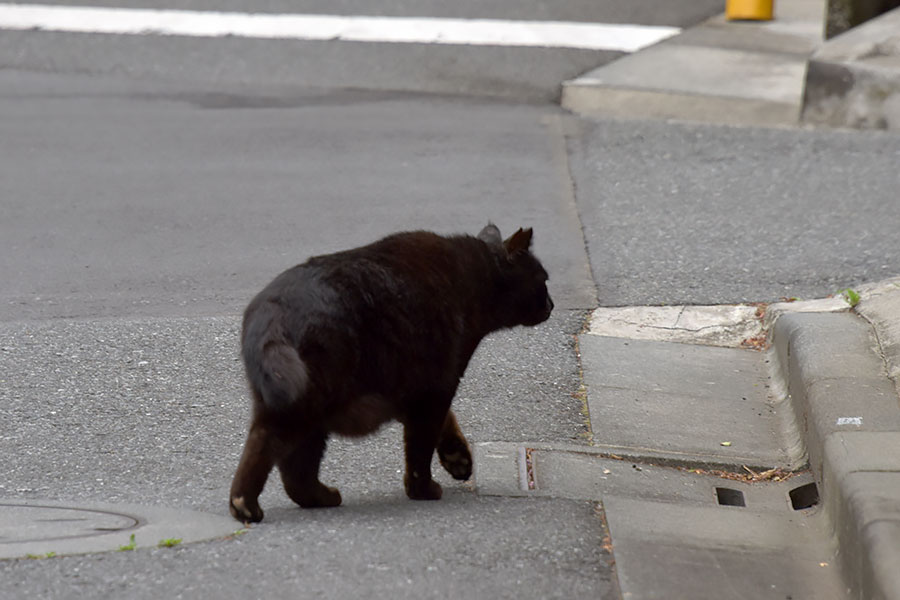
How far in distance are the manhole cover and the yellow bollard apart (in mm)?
11419

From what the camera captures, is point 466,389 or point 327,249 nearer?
point 466,389

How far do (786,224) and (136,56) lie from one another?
7.36 metres

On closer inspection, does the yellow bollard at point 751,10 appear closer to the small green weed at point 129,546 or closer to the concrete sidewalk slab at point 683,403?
the concrete sidewalk slab at point 683,403

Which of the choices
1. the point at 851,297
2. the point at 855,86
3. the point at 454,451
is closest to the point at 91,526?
the point at 454,451

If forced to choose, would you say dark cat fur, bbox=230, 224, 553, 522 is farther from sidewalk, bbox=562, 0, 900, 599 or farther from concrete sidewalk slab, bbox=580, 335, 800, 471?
concrete sidewalk slab, bbox=580, 335, 800, 471

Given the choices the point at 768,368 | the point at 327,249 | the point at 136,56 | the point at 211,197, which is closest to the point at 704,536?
the point at 768,368

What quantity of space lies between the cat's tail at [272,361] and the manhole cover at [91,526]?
20.3 inches

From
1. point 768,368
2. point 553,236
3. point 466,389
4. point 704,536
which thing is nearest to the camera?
point 704,536

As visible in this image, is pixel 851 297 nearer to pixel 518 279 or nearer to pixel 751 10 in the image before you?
pixel 518 279

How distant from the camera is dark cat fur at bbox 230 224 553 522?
3979 millimetres

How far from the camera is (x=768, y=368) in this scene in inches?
248

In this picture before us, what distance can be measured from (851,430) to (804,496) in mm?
334

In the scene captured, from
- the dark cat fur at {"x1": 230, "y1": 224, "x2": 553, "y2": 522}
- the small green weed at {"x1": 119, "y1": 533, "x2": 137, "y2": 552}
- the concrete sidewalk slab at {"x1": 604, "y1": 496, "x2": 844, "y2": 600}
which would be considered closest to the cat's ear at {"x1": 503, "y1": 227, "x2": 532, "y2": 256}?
the dark cat fur at {"x1": 230, "y1": 224, "x2": 553, "y2": 522}

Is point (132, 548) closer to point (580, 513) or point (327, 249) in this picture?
point (580, 513)
